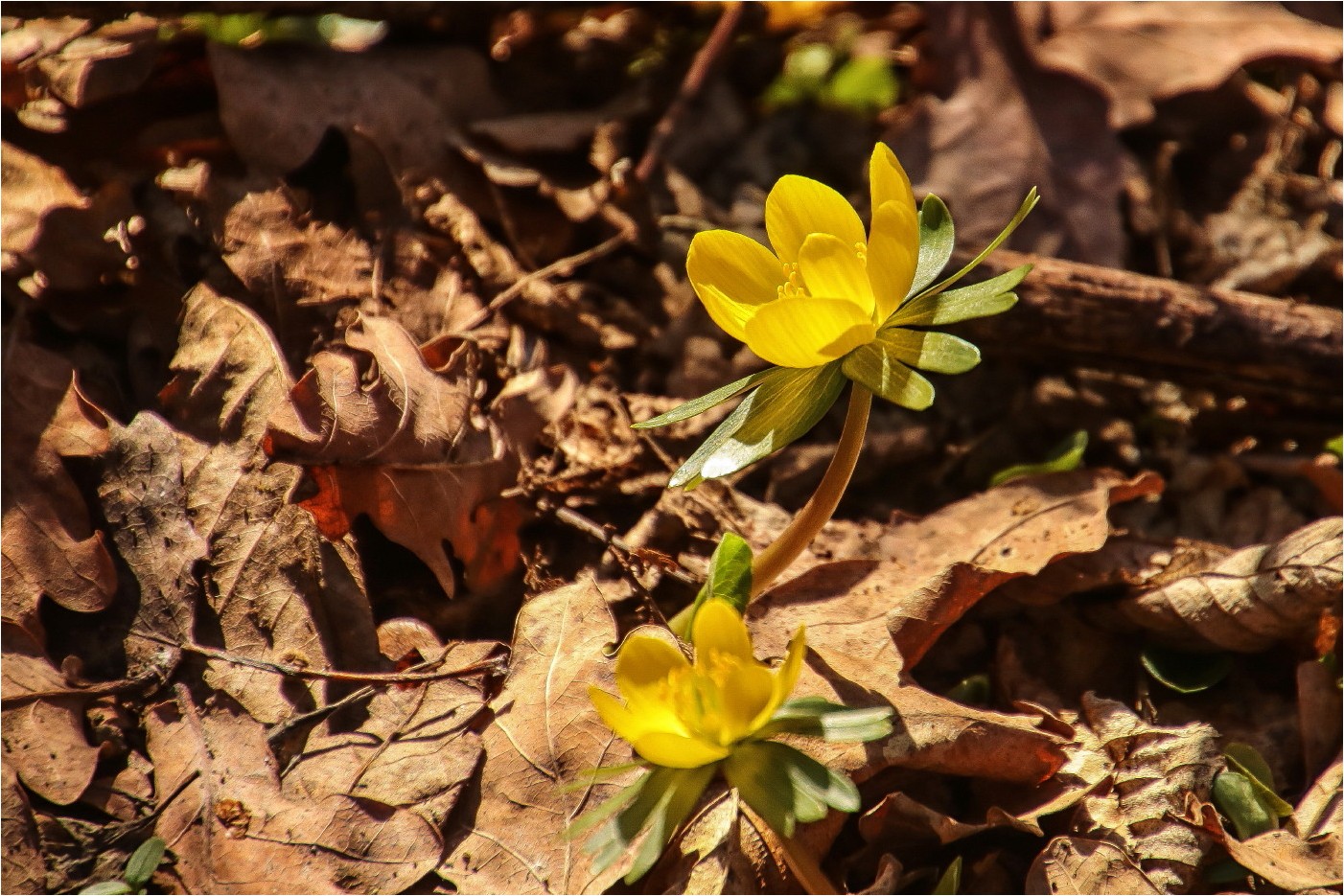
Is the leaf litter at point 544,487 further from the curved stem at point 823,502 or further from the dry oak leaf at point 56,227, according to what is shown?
the curved stem at point 823,502

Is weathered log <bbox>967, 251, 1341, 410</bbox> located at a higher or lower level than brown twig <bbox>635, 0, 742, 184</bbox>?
lower

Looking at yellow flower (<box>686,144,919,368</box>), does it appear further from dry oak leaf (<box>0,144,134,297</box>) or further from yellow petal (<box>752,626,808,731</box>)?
dry oak leaf (<box>0,144,134,297</box>)

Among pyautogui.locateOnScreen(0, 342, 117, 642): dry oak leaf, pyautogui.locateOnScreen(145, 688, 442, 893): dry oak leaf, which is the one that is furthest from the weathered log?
pyautogui.locateOnScreen(0, 342, 117, 642): dry oak leaf

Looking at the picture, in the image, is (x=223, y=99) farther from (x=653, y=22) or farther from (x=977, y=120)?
(x=977, y=120)

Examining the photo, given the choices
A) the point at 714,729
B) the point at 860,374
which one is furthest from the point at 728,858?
the point at 860,374

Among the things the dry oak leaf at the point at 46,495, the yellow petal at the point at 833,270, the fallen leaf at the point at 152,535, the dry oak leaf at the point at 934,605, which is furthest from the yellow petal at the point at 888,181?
the dry oak leaf at the point at 46,495

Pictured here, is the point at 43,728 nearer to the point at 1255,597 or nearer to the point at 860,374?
the point at 860,374
